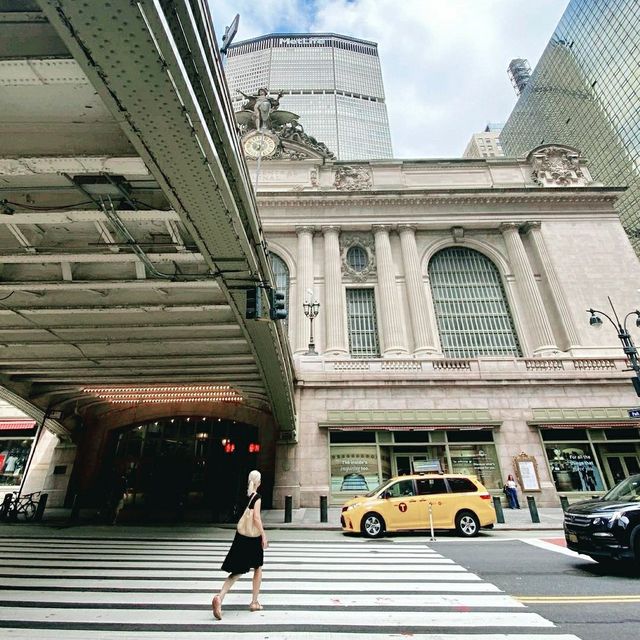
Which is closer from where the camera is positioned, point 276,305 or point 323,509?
point 276,305

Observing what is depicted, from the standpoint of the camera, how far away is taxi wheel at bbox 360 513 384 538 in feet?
36.2

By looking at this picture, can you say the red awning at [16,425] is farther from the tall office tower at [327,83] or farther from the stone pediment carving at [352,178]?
the tall office tower at [327,83]

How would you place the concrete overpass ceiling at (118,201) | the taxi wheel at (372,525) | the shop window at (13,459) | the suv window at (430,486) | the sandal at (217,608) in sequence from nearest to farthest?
the concrete overpass ceiling at (118,201) → the sandal at (217,608) → the taxi wheel at (372,525) → the suv window at (430,486) → the shop window at (13,459)

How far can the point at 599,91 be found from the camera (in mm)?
57344

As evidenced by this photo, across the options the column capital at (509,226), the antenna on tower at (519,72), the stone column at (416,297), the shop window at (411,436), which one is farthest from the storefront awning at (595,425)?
the antenna on tower at (519,72)

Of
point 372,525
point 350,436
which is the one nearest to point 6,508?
point 350,436

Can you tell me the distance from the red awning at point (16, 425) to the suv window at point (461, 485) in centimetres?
2085

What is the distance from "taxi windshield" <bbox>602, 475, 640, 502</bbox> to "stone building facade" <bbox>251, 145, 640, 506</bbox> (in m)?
10.3

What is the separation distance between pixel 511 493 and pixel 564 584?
11.3 m

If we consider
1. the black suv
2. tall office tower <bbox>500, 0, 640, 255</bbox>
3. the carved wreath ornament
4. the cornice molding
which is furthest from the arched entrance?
tall office tower <bbox>500, 0, 640, 255</bbox>

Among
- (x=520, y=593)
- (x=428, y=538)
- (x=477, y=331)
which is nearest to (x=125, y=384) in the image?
(x=428, y=538)

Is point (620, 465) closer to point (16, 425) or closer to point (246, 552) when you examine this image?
point (246, 552)

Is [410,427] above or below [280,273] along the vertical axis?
below

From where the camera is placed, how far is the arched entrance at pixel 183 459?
20.5 metres
